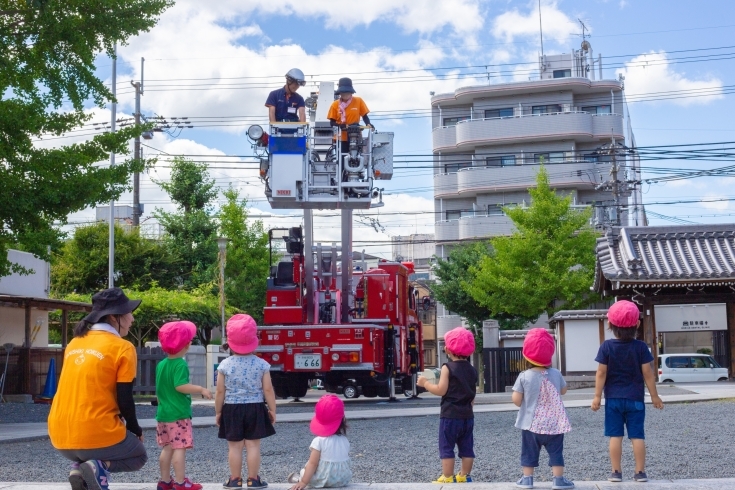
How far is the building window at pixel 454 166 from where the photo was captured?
55.6 m

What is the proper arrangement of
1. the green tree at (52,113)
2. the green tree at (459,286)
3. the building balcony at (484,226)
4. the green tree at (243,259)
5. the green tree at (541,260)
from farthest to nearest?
1. the building balcony at (484,226)
2. the green tree at (459,286)
3. the green tree at (243,259)
4. the green tree at (541,260)
5. the green tree at (52,113)

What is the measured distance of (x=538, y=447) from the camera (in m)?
7.25

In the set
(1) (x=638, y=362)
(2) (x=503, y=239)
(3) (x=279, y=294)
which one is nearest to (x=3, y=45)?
(3) (x=279, y=294)

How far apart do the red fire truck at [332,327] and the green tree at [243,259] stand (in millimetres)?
22155

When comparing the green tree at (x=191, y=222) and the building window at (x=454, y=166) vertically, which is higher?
the building window at (x=454, y=166)

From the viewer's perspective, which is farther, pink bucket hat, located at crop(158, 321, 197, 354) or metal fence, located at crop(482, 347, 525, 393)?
metal fence, located at crop(482, 347, 525, 393)

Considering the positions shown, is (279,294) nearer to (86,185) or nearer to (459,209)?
(86,185)

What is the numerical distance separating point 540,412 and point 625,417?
0.87 metres

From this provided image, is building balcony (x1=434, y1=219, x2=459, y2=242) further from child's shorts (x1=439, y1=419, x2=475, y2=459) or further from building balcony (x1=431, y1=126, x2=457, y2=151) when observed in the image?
child's shorts (x1=439, y1=419, x2=475, y2=459)

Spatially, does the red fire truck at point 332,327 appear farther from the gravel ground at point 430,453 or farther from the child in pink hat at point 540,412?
the child in pink hat at point 540,412

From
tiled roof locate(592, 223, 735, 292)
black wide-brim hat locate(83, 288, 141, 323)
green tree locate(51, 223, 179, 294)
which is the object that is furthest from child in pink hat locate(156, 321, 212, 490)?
green tree locate(51, 223, 179, 294)

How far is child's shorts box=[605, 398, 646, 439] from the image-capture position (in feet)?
24.8

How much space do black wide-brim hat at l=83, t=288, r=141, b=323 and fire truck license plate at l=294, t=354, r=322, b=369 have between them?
1271 centimetres

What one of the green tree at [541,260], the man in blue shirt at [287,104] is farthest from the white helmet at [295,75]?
the green tree at [541,260]
